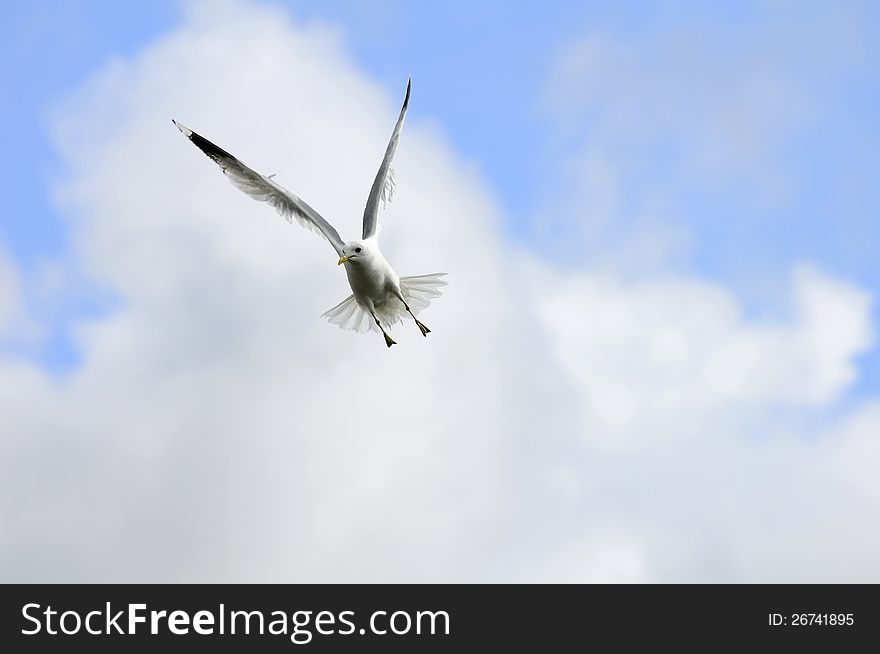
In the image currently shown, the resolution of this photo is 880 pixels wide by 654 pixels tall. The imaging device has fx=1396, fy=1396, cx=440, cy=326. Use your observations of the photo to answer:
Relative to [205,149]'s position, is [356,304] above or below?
below

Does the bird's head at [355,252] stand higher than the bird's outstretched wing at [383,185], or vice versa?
the bird's outstretched wing at [383,185]

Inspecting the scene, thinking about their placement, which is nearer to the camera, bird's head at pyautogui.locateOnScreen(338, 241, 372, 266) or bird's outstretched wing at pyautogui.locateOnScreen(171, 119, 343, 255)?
bird's head at pyautogui.locateOnScreen(338, 241, 372, 266)

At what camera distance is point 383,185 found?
25531 mm

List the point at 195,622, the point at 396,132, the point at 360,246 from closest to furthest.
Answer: the point at 360,246, the point at 195,622, the point at 396,132

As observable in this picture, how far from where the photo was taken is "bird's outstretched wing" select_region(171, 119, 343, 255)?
24297 millimetres

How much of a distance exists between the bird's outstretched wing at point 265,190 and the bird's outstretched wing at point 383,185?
84 cm

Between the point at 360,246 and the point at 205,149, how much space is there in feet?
11.7

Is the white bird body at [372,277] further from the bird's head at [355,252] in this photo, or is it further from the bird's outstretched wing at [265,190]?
the bird's outstretched wing at [265,190]

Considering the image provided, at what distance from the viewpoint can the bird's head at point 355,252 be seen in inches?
919

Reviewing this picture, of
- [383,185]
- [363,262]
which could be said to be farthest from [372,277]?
[383,185]

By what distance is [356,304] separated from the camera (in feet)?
86.5

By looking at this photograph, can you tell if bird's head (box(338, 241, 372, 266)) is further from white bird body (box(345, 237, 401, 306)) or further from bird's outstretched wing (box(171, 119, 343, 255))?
bird's outstretched wing (box(171, 119, 343, 255))

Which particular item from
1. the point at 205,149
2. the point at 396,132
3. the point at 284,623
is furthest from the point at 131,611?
the point at 396,132

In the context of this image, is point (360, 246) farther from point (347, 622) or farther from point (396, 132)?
point (347, 622)
